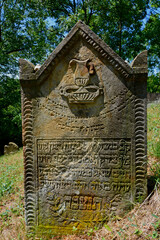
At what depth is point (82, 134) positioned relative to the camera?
290cm

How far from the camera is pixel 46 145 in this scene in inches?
117

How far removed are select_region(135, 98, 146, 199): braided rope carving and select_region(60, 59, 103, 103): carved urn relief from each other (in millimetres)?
607

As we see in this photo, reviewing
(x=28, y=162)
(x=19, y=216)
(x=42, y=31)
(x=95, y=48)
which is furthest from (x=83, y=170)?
(x=42, y=31)

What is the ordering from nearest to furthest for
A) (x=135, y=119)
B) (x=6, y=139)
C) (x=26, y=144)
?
(x=135, y=119) < (x=26, y=144) < (x=6, y=139)

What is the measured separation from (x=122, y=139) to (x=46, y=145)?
1.14m

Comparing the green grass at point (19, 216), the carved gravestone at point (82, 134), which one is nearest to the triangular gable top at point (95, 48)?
the carved gravestone at point (82, 134)

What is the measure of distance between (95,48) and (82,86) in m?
0.57

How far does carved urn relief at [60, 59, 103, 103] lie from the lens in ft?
9.15

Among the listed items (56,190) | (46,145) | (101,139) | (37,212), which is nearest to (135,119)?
(101,139)

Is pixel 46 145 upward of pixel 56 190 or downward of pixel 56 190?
upward

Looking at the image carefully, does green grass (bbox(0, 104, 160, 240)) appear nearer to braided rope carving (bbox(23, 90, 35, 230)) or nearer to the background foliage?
braided rope carving (bbox(23, 90, 35, 230))

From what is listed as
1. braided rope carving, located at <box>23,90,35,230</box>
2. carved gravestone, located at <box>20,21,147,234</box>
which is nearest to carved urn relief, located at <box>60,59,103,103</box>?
carved gravestone, located at <box>20,21,147,234</box>

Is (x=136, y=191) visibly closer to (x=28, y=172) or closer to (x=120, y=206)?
(x=120, y=206)

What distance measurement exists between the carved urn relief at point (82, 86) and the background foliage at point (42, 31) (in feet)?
33.6
